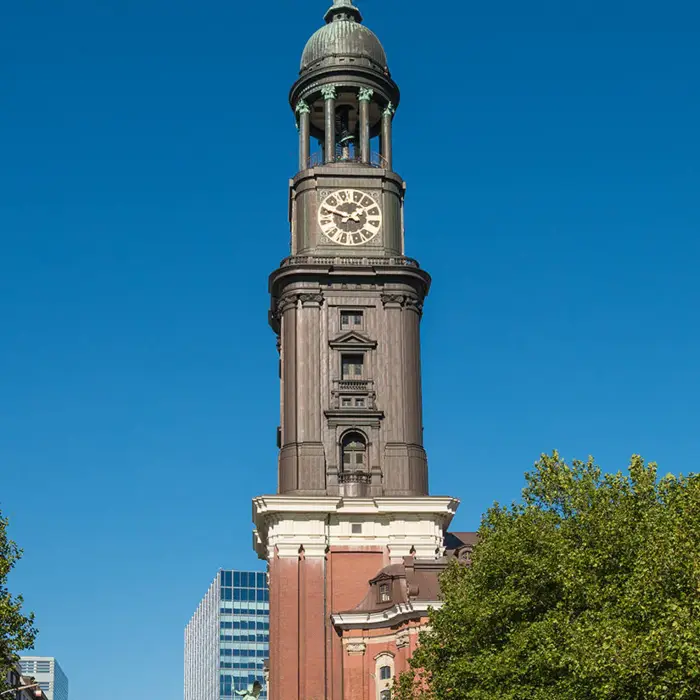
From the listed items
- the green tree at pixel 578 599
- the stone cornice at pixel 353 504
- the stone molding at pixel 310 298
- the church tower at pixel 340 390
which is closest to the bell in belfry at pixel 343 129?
the church tower at pixel 340 390

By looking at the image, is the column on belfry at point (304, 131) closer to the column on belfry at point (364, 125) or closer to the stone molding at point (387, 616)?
the column on belfry at point (364, 125)

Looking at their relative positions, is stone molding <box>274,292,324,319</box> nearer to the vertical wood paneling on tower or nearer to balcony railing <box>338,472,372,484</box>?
the vertical wood paneling on tower

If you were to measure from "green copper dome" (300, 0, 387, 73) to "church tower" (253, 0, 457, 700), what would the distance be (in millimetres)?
159

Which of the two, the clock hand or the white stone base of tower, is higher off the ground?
the clock hand

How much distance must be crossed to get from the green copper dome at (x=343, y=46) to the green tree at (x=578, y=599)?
160 feet

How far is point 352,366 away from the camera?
94625 millimetres

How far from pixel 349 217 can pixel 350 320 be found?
771cm

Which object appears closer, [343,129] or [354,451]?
[354,451]

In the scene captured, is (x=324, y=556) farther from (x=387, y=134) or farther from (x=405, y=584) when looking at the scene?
(x=387, y=134)

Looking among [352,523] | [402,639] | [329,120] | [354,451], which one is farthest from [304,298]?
[402,639]

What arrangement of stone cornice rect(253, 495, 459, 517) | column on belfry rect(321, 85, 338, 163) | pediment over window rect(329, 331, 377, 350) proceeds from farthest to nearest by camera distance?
column on belfry rect(321, 85, 338, 163)
pediment over window rect(329, 331, 377, 350)
stone cornice rect(253, 495, 459, 517)

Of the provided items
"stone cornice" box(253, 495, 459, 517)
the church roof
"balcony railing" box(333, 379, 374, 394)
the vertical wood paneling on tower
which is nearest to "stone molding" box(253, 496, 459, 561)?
"stone cornice" box(253, 495, 459, 517)

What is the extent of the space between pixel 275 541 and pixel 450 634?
30564 millimetres

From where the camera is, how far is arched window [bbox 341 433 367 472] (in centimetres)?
9269
